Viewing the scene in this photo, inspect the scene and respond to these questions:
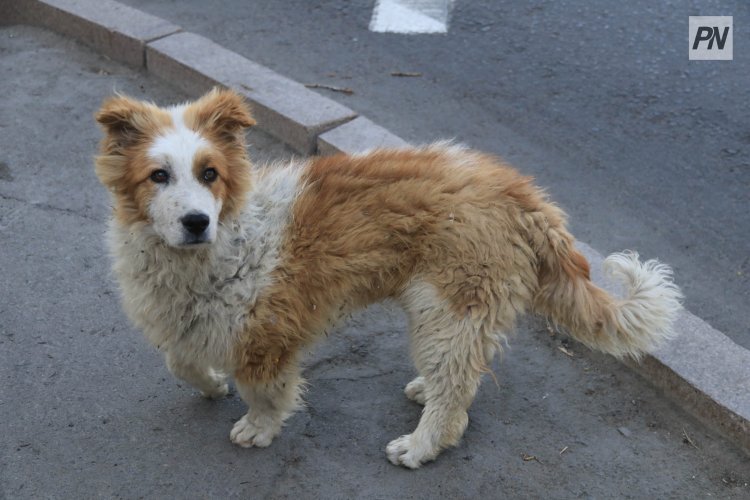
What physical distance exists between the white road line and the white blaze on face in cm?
431

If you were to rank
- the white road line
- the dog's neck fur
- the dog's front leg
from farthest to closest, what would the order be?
the white road line < the dog's front leg < the dog's neck fur

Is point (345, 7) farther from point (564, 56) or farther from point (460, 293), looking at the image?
point (460, 293)

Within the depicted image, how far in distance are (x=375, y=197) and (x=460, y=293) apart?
510mm

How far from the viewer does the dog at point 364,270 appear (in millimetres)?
3340

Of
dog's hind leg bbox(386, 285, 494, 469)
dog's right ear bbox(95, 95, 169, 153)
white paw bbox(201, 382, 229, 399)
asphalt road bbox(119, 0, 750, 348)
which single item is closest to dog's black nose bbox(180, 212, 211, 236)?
dog's right ear bbox(95, 95, 169, 153)

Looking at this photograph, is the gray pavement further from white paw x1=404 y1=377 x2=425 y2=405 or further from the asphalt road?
the asphalt road

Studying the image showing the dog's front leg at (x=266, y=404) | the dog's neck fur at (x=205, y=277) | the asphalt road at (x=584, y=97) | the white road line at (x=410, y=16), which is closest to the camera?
the dog's neck fur at (x=205, y=277)


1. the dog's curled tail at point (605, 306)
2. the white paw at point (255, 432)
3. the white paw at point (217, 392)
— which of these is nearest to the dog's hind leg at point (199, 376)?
the white paw at point (217, 392)

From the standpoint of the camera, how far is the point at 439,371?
345 centimetres

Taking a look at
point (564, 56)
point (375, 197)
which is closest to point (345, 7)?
point (564, 56)

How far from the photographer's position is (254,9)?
7.41 m

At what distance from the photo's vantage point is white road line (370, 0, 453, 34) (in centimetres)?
720

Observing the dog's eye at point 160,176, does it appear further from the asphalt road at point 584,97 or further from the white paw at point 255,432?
the asphalt road at point 584,97

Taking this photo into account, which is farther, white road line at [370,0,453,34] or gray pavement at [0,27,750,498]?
white road line at [370,0,453,34]
